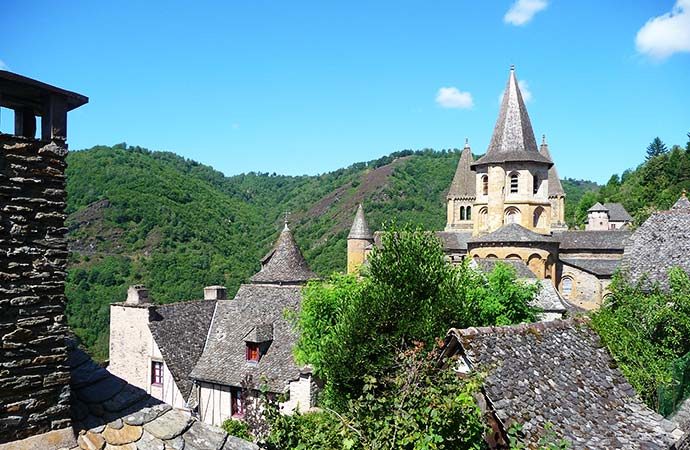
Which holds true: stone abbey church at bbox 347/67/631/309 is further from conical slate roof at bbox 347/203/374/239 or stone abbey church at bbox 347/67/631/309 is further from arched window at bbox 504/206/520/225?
conical slate roof at bbox 347/203/374/239

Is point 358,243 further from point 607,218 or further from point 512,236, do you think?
point 607,218

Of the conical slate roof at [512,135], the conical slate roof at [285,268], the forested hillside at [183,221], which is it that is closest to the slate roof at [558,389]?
the conical slate roof at [285,268]

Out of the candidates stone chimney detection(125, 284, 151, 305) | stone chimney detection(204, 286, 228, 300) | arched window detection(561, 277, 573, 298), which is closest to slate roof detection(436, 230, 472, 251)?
arched window detection(561, 277, 573, 298)

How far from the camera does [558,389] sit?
8789 millimetres

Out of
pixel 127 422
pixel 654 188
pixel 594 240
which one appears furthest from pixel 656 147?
pixel 127 422

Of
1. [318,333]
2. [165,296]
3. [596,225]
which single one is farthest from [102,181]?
[596,225]

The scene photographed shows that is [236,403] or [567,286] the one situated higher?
[567,286]

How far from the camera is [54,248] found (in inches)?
184

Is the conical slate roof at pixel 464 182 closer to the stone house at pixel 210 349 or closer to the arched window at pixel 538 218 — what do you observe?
the arched window at pixel 538 218

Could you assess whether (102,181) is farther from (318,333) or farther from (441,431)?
(441,431)

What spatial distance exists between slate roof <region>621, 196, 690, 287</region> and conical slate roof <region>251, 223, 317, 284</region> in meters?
15.9

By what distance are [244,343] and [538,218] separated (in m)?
26.8

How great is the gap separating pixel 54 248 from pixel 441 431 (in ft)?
13.1

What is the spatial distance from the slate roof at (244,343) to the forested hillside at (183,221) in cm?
1853
